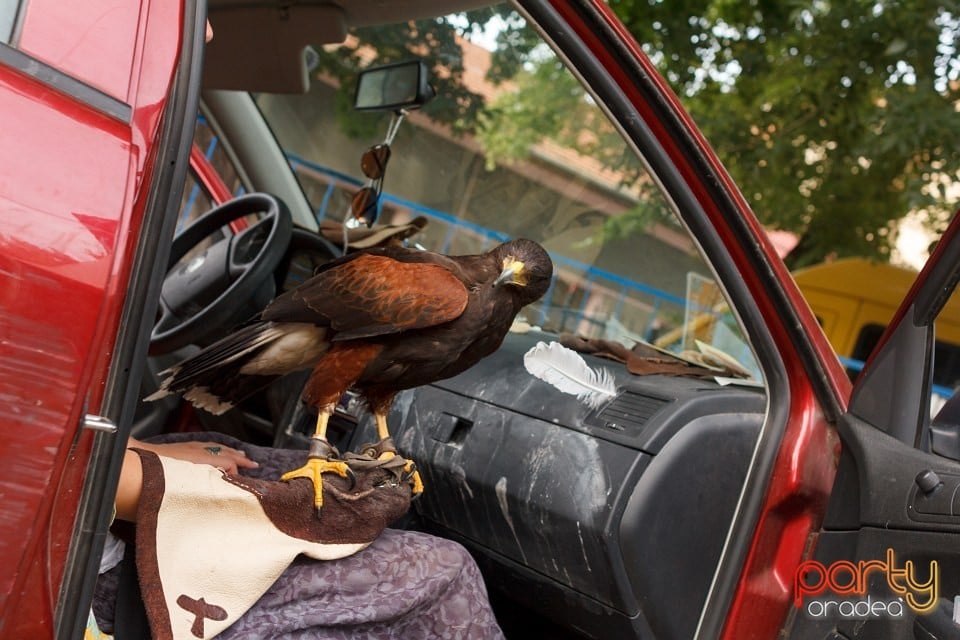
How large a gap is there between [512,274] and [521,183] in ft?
5.53

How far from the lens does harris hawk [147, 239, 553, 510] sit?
2.03 metres

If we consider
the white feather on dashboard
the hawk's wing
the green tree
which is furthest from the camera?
the green tree

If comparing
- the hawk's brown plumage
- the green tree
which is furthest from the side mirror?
the green tree

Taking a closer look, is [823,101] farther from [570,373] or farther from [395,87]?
[570,373]

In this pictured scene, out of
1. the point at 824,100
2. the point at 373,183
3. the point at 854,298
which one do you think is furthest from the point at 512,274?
the point at 854,298

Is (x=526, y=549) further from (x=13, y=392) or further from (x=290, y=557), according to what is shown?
(x=13, y=392)

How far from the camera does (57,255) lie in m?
1.12

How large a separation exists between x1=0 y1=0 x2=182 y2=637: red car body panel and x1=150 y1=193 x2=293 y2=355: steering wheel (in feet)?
4.79

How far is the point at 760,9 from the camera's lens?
8367 mm

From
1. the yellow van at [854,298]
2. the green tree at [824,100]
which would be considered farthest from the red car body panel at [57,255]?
the yellow van at [854,298]

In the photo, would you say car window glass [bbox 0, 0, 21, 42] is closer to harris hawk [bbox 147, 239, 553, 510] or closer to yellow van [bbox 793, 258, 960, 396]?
harris hawk [bbox 147, 239, 553, 510]

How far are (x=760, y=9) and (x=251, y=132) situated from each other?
611cm

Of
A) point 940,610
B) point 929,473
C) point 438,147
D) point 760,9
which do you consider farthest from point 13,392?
point 760,9

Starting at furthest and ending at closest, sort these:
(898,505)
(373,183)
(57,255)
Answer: (373,183) → (898,505) → (57,255)
